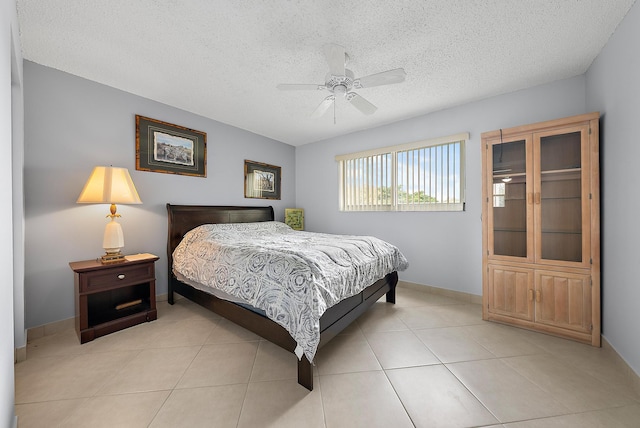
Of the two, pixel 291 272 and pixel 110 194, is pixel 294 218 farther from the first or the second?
pixel 291 272

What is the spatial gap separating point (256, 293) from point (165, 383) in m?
0.85

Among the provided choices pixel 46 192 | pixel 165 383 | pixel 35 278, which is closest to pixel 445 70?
pixel 165 383

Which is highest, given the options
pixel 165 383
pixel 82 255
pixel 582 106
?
pixel 582 106

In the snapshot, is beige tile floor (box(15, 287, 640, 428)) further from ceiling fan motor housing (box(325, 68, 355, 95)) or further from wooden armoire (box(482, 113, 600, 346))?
ceiling fan motor housing (box(325, 68, 355, 95))

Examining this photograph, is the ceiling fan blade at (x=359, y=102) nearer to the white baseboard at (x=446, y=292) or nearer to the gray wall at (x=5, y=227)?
the gray wall at (x=5, y=227)

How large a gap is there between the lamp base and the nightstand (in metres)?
0.05

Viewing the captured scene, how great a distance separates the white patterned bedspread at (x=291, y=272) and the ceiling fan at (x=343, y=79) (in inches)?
57.1

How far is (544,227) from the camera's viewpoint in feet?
7.59

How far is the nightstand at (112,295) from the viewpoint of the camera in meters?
2.16

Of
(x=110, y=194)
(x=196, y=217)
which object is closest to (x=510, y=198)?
(x=196, y=217)

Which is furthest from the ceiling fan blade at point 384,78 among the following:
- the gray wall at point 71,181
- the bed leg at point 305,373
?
the gray wall at point 71,181

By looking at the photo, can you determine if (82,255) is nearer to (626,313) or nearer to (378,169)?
(378,169)

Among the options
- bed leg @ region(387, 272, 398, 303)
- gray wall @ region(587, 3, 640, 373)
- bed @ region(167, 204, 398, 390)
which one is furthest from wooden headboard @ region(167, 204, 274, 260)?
gray wall @ region(587, 3, 640, 373)

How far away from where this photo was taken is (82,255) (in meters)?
2.50
